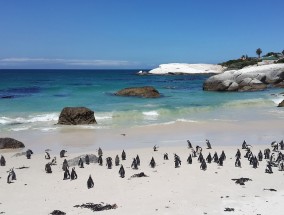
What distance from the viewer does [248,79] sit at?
216 ft

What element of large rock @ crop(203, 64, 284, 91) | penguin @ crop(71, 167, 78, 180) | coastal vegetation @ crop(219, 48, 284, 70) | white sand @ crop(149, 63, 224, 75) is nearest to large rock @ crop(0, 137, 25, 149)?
penguin @ crop(71, 167, 78, 180)

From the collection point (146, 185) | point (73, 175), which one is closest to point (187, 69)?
point (73, 175)

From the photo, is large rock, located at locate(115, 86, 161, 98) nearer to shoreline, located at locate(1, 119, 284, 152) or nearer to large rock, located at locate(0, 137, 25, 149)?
shoreline, located at locate(1, 119, 284, 152)

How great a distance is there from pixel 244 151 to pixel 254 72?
4794 centimetres

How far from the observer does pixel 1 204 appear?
13.4 metres

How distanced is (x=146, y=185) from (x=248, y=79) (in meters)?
53.6

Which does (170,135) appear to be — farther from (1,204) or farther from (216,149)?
(1,204)

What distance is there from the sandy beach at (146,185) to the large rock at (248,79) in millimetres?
39862

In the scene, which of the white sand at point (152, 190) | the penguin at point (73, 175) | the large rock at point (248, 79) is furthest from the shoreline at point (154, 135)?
the large rock at point (248, 79)

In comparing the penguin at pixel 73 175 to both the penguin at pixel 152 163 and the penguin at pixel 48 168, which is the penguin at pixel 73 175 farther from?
the penguin at pixel 152 163

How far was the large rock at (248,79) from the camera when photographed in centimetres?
6359

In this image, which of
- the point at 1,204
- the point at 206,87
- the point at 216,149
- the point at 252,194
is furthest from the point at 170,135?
the point at 206,87

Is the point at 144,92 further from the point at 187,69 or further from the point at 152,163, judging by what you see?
the point at 187,69

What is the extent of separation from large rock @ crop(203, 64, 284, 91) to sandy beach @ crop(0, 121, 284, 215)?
131 ft
